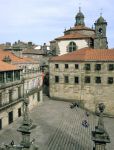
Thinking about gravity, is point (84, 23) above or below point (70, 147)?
above

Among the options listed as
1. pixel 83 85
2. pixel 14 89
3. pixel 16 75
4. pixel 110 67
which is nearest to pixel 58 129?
pixel 14 89

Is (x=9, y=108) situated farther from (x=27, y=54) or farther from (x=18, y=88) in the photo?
(x=27, y=54)

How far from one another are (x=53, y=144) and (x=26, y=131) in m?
11.5

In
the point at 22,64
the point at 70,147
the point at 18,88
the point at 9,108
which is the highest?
the point at 22,64

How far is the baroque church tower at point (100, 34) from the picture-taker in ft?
198

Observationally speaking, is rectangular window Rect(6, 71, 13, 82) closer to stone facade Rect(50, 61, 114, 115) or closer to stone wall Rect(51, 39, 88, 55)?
stone facade Rect(50, 61, 114, 115)

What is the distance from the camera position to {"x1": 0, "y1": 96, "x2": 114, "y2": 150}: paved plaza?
31.1 m

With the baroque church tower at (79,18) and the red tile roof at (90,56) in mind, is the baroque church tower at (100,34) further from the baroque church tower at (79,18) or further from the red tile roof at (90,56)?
the baroque church tower at (79,18)

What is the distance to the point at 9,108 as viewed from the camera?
37.1 m

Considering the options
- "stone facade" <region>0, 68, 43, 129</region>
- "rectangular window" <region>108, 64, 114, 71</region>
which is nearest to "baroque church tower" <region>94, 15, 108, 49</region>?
"rectangular window" <region>108, 64, 114, 71</region>

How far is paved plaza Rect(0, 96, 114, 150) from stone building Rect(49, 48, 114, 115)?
113 inches

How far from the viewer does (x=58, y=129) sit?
119 ft

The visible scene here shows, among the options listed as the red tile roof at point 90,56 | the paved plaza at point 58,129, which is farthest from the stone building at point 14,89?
the red tile roof at point 90,56

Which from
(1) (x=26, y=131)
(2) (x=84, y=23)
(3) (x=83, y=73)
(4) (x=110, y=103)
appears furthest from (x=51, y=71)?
(1) (x=26, y=131)
